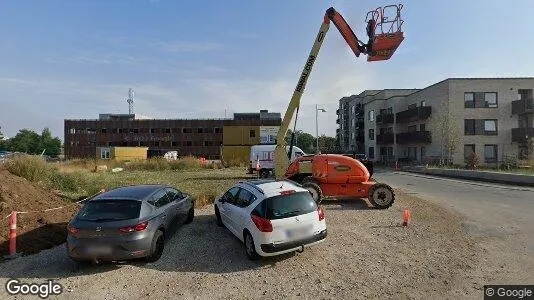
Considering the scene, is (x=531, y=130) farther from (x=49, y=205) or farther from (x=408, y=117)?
(x=49, y=205)

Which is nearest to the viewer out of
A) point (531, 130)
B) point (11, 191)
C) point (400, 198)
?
point (11, 191)

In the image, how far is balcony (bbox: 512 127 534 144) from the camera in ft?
112

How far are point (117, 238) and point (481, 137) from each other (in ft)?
129

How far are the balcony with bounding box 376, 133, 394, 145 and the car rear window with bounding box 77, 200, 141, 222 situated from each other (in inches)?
1765

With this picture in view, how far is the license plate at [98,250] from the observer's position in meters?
6.63

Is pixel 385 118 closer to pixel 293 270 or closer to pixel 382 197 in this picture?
pixel 382 197

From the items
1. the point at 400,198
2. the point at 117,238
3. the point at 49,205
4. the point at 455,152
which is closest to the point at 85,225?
the point at 117,238

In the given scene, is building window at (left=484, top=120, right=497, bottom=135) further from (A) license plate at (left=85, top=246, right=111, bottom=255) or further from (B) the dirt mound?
(A) license plate at (left=85, top=246, right=111, bottom=255)

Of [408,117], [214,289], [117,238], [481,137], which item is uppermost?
[408,117]

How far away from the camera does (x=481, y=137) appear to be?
120ft

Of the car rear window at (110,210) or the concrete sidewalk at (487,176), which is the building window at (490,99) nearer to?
the concrete sidewalk at (487,176)

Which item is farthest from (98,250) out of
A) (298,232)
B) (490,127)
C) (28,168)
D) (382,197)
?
(490,127)

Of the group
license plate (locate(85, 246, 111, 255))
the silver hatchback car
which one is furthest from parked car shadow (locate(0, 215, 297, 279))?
license plate (locate(85, 246, 111, 255))

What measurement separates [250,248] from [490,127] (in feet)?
125
